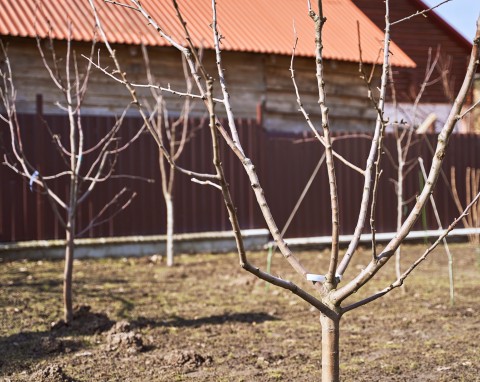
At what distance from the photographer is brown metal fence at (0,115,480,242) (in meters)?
8.89

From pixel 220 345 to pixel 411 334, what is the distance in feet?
4.56

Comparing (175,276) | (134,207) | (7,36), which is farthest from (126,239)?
(7,36)

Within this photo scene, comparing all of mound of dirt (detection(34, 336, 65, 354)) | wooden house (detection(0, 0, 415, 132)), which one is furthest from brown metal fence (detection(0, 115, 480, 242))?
mound of dirt (detection(34, 336, 65, 354))

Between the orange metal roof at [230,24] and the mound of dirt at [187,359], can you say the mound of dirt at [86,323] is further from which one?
the orange metal roof at [230,24]

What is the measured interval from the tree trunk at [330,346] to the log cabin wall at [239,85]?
7846 millimetres

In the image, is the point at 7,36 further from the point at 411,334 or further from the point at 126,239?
the point at 411,334

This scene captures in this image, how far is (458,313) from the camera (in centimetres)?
580

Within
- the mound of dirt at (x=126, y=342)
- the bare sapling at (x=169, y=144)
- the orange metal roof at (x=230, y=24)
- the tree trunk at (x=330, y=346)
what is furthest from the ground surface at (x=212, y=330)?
the orange metal roof at (x=230, y=24)

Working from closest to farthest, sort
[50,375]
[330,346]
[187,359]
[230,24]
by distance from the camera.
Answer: [330,346]
[50,375]
[187,359]
[230,24]

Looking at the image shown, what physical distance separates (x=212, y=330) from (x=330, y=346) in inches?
108

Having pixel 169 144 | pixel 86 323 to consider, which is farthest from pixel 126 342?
pixel 169 144

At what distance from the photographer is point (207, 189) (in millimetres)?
9961

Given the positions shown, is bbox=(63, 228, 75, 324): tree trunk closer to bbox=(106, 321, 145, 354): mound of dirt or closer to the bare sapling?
bbox=(106, 321, 145, 354): mound of dirt

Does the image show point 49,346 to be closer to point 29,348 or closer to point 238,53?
point 29,348
